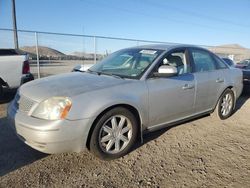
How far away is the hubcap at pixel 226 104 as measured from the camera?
216 inches

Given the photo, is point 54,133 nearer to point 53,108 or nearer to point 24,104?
point 53,108

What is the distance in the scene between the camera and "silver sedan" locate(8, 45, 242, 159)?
314cm

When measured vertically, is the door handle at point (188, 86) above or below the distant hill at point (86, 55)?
below

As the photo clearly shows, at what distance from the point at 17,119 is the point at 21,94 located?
1.47 feet

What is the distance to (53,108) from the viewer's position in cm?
315

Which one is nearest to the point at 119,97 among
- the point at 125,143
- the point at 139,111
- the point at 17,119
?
the point at 139,111

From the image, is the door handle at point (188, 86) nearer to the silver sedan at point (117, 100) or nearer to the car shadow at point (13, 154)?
the silver sedan at point (117, 100)

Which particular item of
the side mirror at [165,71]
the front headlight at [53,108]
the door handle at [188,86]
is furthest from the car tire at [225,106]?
the front headlight at [53,108]

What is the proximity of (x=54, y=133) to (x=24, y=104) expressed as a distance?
2.28 ft

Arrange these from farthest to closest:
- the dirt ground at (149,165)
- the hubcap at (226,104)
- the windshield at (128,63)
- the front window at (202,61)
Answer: the hubcap at (226,104)
the front window at (202,61)
the windshield at (128,63)
the dirt ground at (149,165)

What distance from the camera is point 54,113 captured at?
123 inches

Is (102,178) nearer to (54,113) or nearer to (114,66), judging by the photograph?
(54,113)


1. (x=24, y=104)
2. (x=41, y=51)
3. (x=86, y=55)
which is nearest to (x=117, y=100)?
(x=24, y=104)

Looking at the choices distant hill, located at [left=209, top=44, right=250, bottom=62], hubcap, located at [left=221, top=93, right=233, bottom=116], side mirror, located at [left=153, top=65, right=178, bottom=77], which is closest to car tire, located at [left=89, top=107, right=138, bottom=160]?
side mirror, located at [left=153, top=65, right=178, bottom=77]
